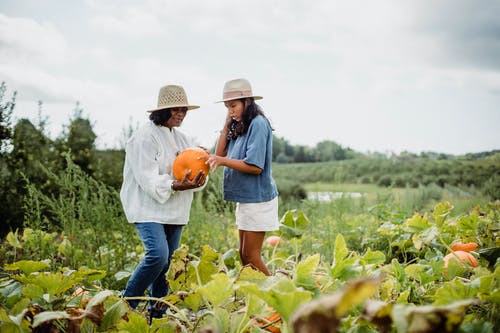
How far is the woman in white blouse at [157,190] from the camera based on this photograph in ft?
9.07

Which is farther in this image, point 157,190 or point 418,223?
point 157,190

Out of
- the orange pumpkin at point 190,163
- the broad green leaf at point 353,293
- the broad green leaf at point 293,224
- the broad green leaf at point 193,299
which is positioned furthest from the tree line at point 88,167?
the broad green leaf at point 353,293

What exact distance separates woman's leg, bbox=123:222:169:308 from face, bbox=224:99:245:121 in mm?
1022

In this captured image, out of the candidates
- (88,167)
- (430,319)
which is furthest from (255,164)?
(88,167)

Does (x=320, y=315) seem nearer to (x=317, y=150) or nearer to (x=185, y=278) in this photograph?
(x=185, y=278)

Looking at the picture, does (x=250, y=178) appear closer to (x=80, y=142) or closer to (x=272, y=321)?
(x=272, y=321)

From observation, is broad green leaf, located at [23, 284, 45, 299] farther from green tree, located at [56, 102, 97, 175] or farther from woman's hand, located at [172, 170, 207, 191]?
green tree, located at [56, 102, 97, 175]

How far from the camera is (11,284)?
5.00 ft

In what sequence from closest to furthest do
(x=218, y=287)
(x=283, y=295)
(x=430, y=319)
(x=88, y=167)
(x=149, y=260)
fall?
(x=430, y=319) < (x=283, y=295) < (x=218, y=287) < (x=149, y=260) < (x=88, y=167)

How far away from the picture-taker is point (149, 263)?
8.94ft

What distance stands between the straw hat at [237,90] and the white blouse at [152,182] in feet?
1.72

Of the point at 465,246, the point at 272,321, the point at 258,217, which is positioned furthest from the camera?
the point at 258,217

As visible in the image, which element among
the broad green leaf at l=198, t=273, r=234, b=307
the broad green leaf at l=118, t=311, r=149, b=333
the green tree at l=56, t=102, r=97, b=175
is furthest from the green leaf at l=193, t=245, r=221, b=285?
the green tree at l=56, t=102, r=97, b=175

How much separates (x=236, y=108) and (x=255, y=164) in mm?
482
